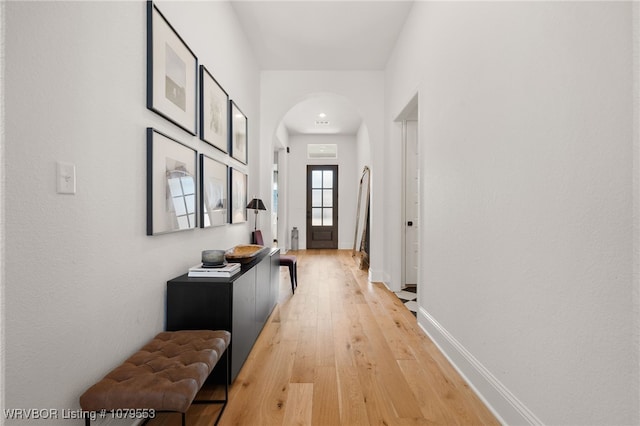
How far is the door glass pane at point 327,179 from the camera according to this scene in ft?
26.4

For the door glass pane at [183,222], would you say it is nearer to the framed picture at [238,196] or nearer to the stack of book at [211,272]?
the stack of book at [211,272]

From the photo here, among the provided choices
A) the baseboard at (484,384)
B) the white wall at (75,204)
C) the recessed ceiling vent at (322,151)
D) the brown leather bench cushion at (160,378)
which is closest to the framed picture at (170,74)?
the white wall at (75,204)

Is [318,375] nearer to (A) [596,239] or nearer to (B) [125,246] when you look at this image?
(B) [125,246]

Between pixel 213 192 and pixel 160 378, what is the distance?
157 centimetres

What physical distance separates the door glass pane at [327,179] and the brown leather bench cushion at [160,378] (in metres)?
6.71

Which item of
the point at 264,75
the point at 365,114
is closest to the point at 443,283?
the point at 365,114

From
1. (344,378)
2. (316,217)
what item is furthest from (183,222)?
(316,217)

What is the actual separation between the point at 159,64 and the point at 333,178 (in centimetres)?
649

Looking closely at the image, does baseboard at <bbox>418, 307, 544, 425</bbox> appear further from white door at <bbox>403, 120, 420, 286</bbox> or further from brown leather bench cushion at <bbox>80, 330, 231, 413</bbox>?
white door at <bbox>403, 120, 420, 286</bbox>

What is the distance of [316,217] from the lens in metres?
8.02

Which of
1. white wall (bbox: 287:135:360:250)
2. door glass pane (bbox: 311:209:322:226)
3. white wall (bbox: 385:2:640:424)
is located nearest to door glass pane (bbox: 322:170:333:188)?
white wall (bbox: 287:135:360:250)

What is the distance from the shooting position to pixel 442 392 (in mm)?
1760

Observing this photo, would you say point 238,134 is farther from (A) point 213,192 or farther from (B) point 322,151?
(B) point 322,151

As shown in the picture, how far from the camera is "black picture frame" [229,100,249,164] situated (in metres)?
3.00
